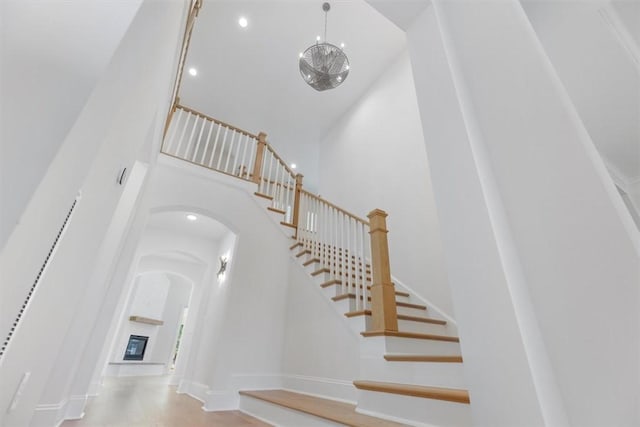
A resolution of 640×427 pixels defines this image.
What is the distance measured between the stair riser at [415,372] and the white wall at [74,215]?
1.89m

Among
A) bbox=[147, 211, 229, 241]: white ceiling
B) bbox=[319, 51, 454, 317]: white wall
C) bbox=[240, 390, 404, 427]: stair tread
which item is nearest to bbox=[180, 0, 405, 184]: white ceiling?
bbox=[319, 51, 454, 317]: white wall

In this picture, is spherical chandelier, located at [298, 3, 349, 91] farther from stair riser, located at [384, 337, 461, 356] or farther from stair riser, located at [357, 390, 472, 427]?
stair riser, located at [357, 390, 472, 427]

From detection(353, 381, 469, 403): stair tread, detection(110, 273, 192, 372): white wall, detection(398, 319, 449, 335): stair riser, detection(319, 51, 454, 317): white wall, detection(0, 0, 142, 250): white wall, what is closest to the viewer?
detection(0, 0, 142, 250): white wall

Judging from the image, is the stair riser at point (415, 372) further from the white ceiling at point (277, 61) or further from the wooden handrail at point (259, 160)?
the white ceiling at point (277, 61)

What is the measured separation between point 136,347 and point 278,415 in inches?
287

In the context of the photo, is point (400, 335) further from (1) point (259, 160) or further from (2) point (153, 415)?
(1) point (259, 160)

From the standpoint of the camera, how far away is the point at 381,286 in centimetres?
210

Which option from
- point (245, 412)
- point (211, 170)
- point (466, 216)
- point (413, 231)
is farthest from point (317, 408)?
point (211, 170)

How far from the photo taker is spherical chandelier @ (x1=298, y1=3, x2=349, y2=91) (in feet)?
10.6

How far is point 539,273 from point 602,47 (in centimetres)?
216

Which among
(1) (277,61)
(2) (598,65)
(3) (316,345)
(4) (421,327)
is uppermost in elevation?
(1) (277,61)

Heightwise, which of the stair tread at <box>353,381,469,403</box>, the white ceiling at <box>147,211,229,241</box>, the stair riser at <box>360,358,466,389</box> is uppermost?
the white ceiling at <box>147,211,229,241</box>

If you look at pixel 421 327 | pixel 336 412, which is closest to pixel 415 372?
pixel 336 412

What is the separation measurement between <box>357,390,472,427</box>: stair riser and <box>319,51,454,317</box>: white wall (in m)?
1.55
